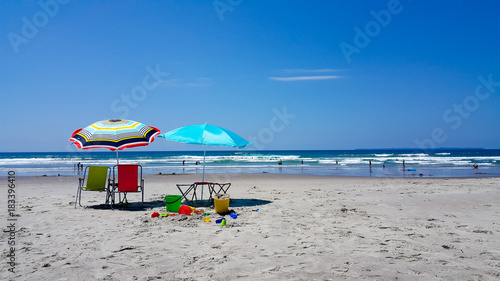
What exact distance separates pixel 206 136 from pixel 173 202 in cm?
170

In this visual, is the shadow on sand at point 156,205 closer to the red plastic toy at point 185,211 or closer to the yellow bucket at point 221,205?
the yellow bucket at point 221,205

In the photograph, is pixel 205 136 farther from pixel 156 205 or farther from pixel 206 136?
pixel 156 205

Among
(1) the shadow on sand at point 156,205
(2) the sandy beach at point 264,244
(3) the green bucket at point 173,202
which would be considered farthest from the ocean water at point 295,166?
(3) the green bucket at point 173,202

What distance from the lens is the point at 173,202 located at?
24.0 feet

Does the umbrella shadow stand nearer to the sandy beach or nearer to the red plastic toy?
the sandy beach

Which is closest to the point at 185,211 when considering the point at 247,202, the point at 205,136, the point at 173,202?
the point at 173,202

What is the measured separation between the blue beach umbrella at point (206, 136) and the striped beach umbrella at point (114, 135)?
18.0 inches

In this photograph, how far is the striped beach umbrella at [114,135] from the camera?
750 centimetres

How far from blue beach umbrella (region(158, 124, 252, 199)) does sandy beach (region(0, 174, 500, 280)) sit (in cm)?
162

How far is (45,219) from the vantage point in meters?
6.41

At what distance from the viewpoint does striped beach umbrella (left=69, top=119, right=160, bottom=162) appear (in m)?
7.50

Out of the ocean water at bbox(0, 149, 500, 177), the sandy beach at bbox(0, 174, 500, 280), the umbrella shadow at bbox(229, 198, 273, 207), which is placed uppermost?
the ocean water at bbox(0, 149, 500, 177)

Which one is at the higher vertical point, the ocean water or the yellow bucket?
the ocean water

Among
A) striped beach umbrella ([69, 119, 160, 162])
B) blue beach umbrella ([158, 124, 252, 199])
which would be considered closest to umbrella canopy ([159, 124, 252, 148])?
blue beach umbrella ([158, 124, 252, 199])
